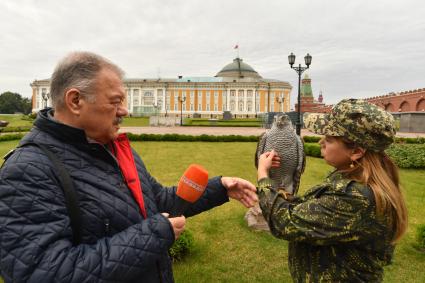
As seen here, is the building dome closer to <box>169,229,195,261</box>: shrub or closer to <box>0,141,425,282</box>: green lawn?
<box>0,141,425,282</box>: green lawn

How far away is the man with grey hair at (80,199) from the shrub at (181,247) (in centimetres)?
269

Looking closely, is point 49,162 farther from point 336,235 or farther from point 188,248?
point 188,248

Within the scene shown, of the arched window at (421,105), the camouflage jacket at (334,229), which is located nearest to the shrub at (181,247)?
the camouflage jacket at (334,229)

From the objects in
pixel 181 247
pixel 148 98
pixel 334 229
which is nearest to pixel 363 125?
pixel 334 229

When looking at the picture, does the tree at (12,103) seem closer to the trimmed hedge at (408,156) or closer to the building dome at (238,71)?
the building dome at (238,71)

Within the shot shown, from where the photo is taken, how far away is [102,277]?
1.26 meters

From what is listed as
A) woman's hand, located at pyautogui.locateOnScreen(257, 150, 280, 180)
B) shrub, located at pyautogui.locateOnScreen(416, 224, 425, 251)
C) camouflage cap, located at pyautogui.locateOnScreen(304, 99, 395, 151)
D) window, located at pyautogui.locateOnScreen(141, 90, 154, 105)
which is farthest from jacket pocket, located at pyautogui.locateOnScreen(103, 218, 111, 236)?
window, located at pyautogui.locateOnScreen(141, 90, 154, 105)

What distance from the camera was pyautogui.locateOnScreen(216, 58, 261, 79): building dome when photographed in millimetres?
85125

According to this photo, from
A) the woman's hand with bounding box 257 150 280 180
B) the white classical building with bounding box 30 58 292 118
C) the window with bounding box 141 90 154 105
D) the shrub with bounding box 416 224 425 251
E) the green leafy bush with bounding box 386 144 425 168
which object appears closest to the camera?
the woman's hand with bounding box 257 150 280 180

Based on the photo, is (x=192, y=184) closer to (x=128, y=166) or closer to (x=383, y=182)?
(x=128, y=166)

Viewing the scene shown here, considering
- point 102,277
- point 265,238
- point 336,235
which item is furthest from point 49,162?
point 265,238

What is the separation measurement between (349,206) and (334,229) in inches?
5.4

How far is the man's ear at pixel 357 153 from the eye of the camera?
1.67 metres

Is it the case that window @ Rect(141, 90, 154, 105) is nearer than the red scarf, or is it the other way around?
the red scarf
